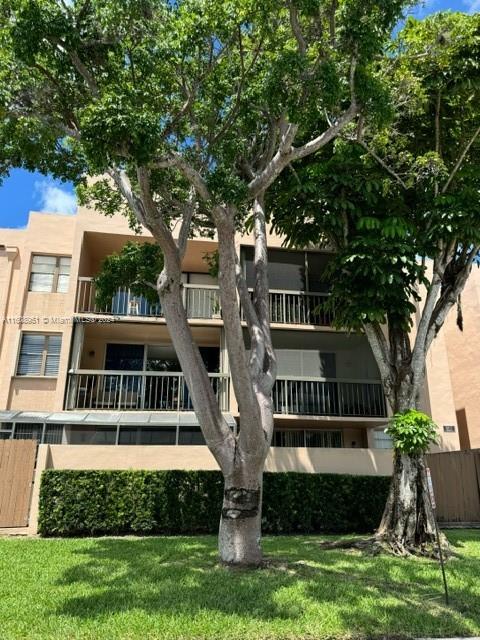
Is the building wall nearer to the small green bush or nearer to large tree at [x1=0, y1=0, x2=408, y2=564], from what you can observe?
the small green bush

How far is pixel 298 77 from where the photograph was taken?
308 inches

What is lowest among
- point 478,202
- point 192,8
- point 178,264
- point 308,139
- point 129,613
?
point 129,613

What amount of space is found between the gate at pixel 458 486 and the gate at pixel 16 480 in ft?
37.1

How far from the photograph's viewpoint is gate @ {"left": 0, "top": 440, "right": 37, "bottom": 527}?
12.4 metres

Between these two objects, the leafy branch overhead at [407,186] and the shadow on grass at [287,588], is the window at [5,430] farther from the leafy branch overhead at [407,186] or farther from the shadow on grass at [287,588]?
the leafy branch overhead at [407,186]

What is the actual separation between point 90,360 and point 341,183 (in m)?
11.1

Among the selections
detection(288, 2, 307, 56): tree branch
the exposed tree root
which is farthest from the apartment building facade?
detection(288, 2, 307, 56): tree branch

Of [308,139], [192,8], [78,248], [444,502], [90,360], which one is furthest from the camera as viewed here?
[90,360]

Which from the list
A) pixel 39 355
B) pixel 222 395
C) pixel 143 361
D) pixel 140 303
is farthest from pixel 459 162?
pixel 39 355

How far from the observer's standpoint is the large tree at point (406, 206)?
400 inches

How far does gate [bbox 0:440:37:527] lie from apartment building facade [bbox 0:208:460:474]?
139cm

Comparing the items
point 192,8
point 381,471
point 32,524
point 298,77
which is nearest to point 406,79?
point 298,77

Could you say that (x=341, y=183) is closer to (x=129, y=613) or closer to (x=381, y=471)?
(x=381, y=471)

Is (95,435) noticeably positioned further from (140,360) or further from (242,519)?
(242,519)
